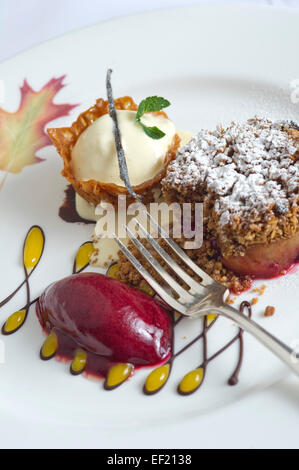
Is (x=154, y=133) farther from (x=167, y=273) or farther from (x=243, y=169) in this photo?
(x=167, y=273)

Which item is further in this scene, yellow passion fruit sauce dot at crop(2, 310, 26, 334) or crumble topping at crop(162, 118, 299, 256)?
yellow passion fruit sauce dot at crop(2, 310, 26, 334)

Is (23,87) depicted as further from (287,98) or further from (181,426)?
(181,426)

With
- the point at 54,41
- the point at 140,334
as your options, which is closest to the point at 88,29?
the point at 54,41

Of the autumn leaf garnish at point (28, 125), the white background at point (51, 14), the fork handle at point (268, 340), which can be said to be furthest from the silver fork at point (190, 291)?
the white background at point (51, 14)

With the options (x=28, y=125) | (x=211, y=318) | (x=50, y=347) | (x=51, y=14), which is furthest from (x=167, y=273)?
(x=51, y=14)

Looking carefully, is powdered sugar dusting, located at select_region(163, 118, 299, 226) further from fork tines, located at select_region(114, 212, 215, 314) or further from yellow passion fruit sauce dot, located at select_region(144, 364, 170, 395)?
yellow passion fruit sauce dot, located at select_region(144, 364, 170, 395)

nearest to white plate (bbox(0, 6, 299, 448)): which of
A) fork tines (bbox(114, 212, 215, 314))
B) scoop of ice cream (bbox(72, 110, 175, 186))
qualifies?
fork tines (bbox(114, 212, 215, 314))

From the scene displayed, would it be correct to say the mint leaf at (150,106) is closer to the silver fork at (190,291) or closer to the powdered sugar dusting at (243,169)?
the powdered sugar dusting at (243,169)
